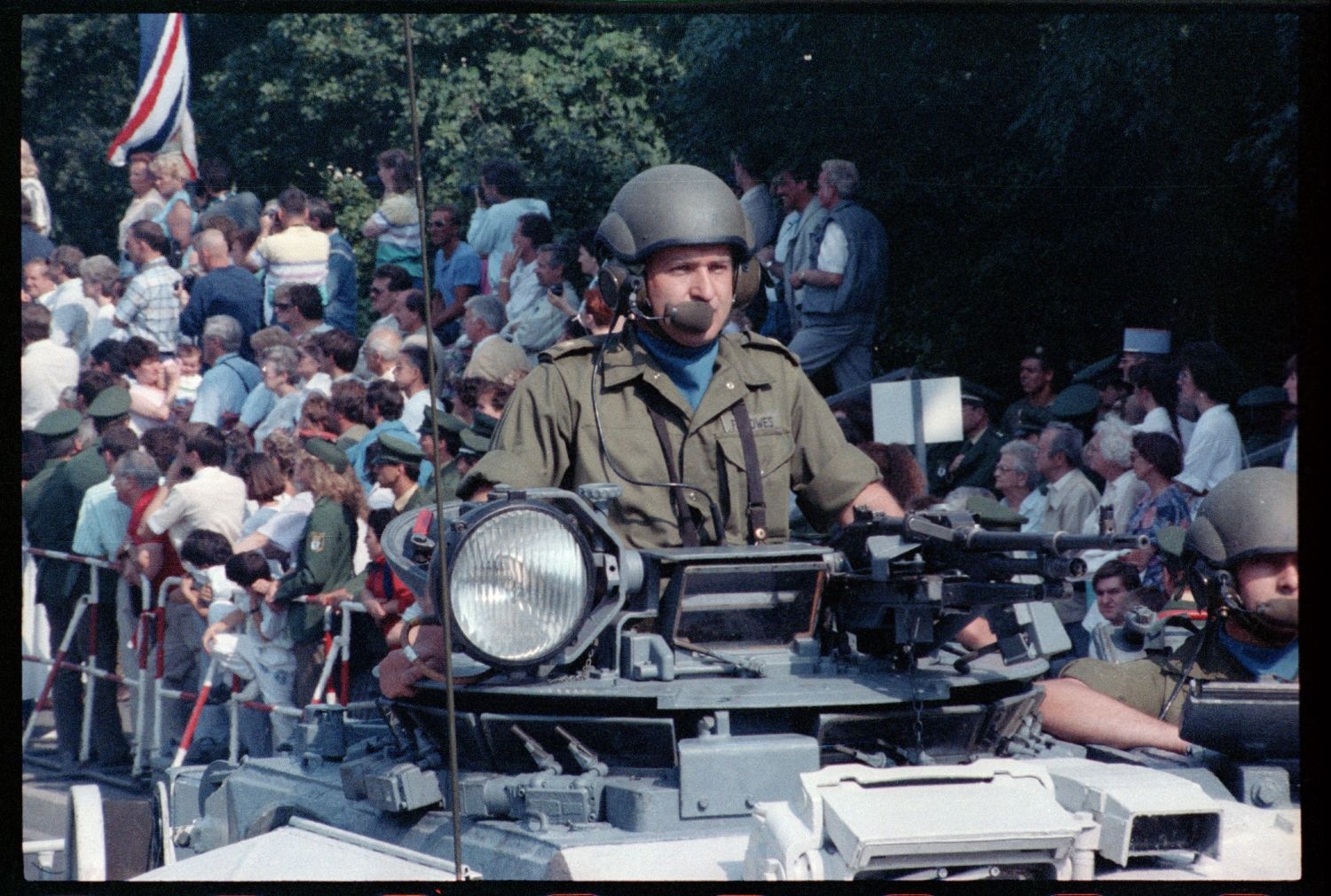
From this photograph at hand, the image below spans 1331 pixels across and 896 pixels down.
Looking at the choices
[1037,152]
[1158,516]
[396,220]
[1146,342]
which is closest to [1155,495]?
[1158,516]

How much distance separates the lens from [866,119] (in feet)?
35.0

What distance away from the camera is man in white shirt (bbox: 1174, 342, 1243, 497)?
8320 millimetres

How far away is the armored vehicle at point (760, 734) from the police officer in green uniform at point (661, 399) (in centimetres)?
42

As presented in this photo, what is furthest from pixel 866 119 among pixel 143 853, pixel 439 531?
pixel 439 531

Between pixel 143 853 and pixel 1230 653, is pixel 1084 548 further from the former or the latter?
pixel 143 853

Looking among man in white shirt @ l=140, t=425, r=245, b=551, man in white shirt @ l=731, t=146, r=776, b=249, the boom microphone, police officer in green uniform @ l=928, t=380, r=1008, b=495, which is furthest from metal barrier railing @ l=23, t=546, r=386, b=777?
the boom microphone

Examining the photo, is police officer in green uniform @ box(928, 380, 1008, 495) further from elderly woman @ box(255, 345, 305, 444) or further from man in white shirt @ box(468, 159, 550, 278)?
elderly woman @ box(255, 345, 305, 444)

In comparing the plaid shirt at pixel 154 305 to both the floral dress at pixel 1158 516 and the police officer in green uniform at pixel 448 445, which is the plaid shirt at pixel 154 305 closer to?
the police officer in green uniform at pixel 448 445

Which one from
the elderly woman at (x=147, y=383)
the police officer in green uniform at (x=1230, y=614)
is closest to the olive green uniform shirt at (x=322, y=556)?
the elderly woman at (x=147, y=383)

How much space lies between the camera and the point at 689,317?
488 cm

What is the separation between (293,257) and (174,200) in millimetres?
1384

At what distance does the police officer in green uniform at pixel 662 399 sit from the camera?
4.90m

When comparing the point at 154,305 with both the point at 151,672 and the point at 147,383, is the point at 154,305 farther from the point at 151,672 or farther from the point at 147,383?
the point at 151,672

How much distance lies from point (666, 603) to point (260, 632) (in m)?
5.69
